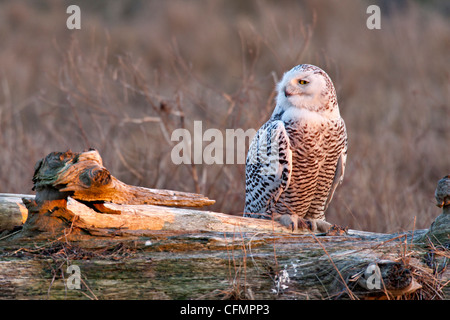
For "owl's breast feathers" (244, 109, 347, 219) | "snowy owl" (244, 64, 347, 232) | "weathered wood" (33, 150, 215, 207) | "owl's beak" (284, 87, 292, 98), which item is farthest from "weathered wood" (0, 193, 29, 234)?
"owl's beak" (284, 87, 292, 98)

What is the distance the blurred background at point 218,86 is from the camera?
20.5 ft

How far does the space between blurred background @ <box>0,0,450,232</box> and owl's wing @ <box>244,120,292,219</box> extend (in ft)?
2.01

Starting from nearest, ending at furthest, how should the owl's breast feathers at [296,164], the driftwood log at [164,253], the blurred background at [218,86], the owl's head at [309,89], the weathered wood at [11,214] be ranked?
1. the driftwood log at [164,253]
2. the weathered wood at [11,214]
3. the owl's head at [309,89]
4. the owl's breast feathers at [296,164]
5. the blurred background at [218,86]

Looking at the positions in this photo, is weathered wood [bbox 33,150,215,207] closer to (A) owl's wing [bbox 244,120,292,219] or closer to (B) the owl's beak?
(A) owl's wing [bbox 244,120,292,219]

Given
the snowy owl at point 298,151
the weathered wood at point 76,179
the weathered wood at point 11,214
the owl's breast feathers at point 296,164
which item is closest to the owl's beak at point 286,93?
the snowy owl at point 298,151

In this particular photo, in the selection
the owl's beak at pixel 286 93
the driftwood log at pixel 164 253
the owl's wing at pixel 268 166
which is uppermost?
the owl's beak at pixel 286 93

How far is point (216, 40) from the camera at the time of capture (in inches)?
597

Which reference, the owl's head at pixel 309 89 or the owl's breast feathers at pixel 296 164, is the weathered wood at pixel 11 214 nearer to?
the owl's breast feathers at pixel 296 164

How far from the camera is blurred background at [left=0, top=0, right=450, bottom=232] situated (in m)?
6.25

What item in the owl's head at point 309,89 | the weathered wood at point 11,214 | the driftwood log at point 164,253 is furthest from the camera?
the owl's head at point 309,89

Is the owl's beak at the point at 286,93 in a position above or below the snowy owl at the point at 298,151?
above

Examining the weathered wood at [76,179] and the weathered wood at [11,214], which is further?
the weathered wood at [11,214]
